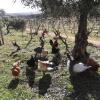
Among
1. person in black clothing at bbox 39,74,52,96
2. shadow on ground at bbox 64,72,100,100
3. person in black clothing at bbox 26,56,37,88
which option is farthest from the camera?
person in black clothing at bbox 26,56,37,88

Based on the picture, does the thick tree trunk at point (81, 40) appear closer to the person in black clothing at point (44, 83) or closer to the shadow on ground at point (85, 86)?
the shadow on ground at point (85, 86)

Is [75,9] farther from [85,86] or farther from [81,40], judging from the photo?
[85,86]

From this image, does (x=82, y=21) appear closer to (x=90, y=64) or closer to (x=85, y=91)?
(x=90, y=64)

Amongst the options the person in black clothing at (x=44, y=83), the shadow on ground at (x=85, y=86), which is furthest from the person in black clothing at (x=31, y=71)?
the shadow on ground at (x=85, y=86)

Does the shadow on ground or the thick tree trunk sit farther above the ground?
the thick tree trunk

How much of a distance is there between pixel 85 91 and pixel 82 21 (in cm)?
829

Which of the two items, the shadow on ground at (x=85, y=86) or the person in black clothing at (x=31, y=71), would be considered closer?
the shadow on ground at (x=85, y=86)

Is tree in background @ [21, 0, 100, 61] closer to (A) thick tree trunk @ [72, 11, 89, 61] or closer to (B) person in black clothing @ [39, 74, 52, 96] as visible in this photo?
(A) thick tree trunk @ [72, 11, 89, 61]

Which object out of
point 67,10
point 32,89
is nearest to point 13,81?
point 32,89

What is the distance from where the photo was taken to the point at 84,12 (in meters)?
22.2

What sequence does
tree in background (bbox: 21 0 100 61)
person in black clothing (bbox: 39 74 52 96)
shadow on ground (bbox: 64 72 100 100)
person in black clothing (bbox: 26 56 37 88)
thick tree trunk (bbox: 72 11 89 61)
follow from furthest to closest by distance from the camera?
thick tree trunk (bbox: 72 11 89 61)
tree in background (bbox: 21 0 100 61)
person in black clothing (bbox: 26 56 37 88)
person in black clothing (bbox: 39 74 52 96)
shadow on ground (bbox: 64 72 100 100)

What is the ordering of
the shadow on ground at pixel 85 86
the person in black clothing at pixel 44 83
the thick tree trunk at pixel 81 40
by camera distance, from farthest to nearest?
the thick tree trunk at pixel 81 40 → the person in black clothing at pixel 44 83 → the shadow on ground at pixel 85 86

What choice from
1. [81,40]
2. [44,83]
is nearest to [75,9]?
[81,40]

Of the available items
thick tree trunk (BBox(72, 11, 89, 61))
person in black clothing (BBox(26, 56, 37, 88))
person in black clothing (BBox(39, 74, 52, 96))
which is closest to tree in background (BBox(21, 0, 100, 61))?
thick tree trunk (BBox(72, 11, 89, 61))
